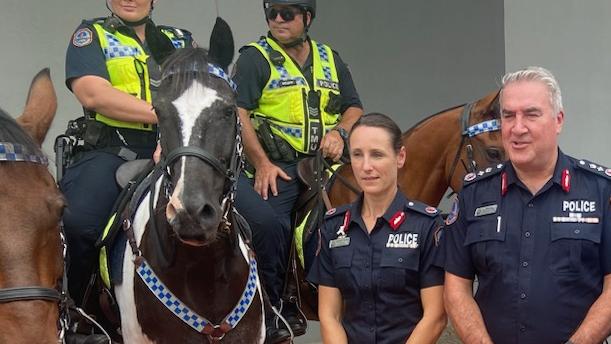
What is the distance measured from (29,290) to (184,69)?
1.03 m

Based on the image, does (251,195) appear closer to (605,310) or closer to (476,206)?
(476,206)

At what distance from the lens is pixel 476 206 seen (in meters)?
3.43

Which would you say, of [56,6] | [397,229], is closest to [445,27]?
[56,6]

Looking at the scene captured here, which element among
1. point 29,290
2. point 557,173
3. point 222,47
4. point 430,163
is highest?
point 222,47

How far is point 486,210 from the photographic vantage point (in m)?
3.38

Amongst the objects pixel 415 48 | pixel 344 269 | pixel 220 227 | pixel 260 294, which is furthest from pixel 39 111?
pixel 415 48

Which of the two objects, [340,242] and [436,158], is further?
[436,158]

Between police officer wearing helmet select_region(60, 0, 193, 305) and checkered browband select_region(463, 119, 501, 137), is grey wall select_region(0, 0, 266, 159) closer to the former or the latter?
police officer wearing helmet select_region(60, 0, 193, 305)

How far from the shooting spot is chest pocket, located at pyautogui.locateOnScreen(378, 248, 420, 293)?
3.60 meters

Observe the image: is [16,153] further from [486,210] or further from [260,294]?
[486,210]

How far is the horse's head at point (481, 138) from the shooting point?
4758mm

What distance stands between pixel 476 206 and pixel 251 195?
4.43 ft

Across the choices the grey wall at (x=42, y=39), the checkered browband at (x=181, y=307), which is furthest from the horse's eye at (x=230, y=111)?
the grey wall at (x=42, y=39)

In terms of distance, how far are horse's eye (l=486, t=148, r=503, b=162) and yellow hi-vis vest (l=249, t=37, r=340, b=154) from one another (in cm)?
91
